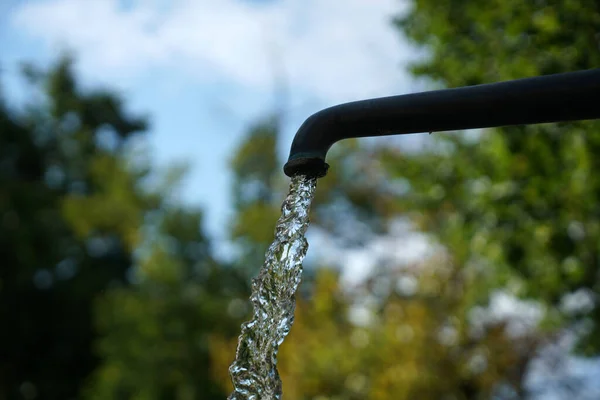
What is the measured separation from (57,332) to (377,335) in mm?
17432

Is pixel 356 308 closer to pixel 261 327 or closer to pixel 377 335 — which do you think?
pixel 377 335

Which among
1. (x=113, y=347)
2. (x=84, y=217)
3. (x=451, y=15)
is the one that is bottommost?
(x=451, y=15)

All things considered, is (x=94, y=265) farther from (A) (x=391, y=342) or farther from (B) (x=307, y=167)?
(B) (x=307, y=167)

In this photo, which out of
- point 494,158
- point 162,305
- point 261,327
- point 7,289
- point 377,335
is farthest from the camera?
point 7,289

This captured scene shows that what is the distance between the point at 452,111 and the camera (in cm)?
137

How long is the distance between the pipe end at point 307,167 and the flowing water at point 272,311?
0.26 m

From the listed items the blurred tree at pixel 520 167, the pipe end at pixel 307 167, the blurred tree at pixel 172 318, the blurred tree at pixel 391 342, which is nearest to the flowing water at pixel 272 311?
the pipe end at pixel 307 167

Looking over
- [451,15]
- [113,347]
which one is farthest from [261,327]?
[113,347]

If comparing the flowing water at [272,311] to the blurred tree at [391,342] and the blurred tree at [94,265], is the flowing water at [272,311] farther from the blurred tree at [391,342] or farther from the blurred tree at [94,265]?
the blurred tree at [94,265]

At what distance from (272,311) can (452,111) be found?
33.0 inches

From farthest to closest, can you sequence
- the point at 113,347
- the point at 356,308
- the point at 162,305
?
the point at 113,347 < the point at 162,305 < the point at 356,308

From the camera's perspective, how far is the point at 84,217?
27.7 m

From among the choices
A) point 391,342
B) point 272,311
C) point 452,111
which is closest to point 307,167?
point 452,111

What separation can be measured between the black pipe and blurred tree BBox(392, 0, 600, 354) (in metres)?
5.18
